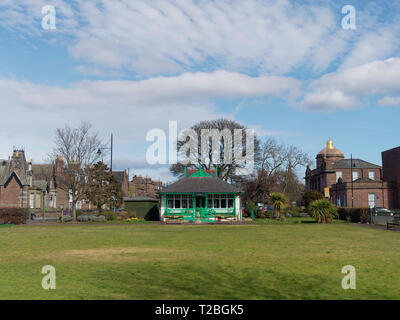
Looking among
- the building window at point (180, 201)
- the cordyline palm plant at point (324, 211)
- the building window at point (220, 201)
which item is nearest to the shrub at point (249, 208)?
the building window at point (220, 201)

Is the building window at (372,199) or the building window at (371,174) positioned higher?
the building window at (371,174)

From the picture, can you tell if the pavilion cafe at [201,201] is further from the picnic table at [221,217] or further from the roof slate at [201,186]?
→ the picnic table at [221,217]

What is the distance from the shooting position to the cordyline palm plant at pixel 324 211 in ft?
124

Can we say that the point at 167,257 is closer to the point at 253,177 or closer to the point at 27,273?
the point at 27,273

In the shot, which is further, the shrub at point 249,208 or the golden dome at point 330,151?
the golden dome at point 330,151

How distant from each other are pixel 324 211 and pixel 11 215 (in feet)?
93.5

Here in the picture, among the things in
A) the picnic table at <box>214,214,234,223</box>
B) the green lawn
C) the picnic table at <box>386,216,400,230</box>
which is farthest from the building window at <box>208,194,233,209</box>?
the green lawn

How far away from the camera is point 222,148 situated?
197 feet

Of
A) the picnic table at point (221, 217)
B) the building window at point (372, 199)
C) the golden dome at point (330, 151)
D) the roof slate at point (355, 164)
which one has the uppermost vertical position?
the golden dome at point (330, 151)

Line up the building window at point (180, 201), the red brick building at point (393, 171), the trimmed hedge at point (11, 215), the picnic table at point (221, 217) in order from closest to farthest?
the trimmed hedge at point (11, 215)
the picnic table at point (221, 217)
the building window at point (180, 201)
the red brick building at point (393, 171)

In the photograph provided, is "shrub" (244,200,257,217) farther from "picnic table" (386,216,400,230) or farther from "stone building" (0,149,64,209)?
"stone building" (0,149,64,209)

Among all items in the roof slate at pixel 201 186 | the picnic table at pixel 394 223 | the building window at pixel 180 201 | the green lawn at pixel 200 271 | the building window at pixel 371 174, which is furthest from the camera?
the building window at pixel 371 174

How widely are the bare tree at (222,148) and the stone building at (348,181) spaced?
13.8 meters
